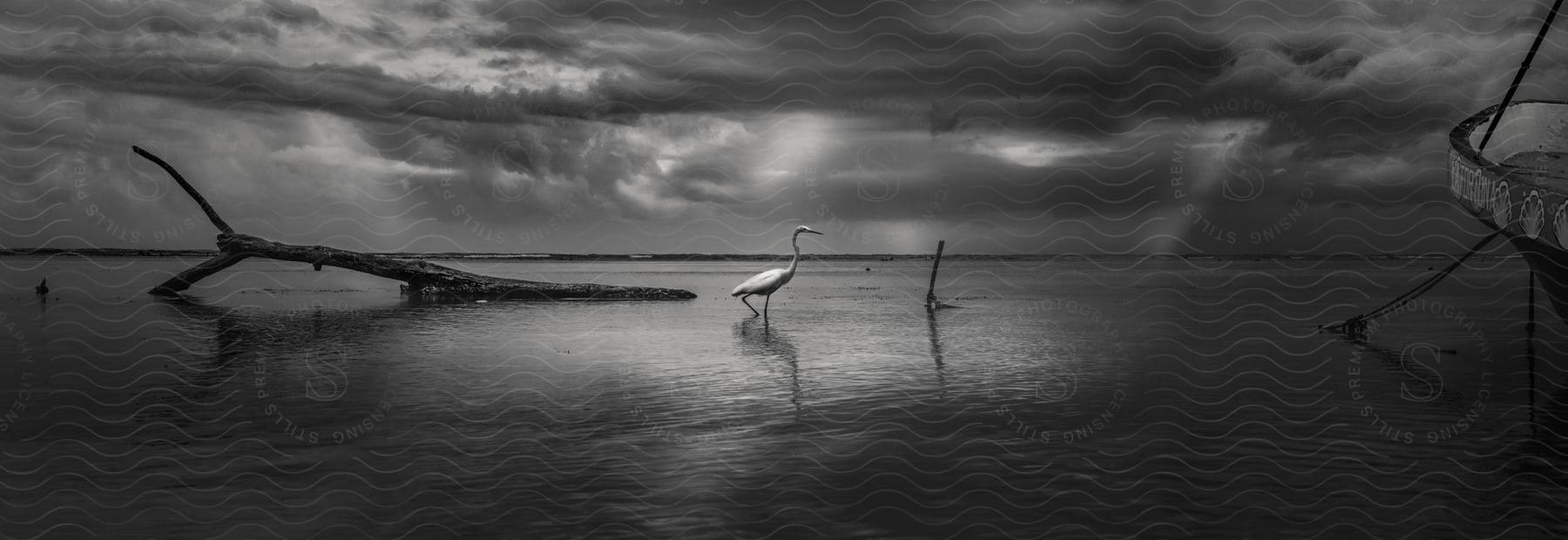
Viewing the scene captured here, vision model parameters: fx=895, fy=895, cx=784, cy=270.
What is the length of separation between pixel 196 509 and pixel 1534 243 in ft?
56.8

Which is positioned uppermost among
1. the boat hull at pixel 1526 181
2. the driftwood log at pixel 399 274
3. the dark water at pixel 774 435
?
the boat hull at pixel 1526 181

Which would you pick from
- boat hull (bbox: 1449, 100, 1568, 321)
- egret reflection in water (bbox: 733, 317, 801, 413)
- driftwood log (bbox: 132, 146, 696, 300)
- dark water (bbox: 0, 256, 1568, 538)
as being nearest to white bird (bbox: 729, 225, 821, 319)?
egret reflection in water (bbox: 733, 317, 801, 413)

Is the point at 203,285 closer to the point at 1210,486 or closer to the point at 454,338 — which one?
the point at 454,338

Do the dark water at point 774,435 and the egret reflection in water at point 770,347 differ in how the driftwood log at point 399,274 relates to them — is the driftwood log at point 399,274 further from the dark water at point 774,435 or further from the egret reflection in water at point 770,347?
the egret reflection in water at point 770,347

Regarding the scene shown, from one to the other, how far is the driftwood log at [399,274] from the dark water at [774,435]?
8006 millimetres

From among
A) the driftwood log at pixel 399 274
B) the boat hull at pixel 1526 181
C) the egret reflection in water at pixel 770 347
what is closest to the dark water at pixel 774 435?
the egret reflection in water at pixel 770 347

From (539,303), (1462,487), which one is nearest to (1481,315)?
(1462,487)

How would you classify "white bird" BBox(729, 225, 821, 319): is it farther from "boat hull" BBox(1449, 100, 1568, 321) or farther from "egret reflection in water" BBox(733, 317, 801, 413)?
"boat hull" BBox(1449, 100, 1568, 321)

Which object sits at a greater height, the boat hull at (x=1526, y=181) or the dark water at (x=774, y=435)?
the boat hull at (x=1526, y=181)

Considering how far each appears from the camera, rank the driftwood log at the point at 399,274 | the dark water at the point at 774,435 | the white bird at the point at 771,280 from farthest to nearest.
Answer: the driftwood log at the point at 399,274, the white bird at the point at 771,280, the dark water at the point at 774,435

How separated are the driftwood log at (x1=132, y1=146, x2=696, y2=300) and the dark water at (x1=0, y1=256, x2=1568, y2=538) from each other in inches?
315

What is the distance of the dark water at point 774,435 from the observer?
7.32 metres

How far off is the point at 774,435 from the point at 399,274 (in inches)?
1014

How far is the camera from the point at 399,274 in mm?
31922
